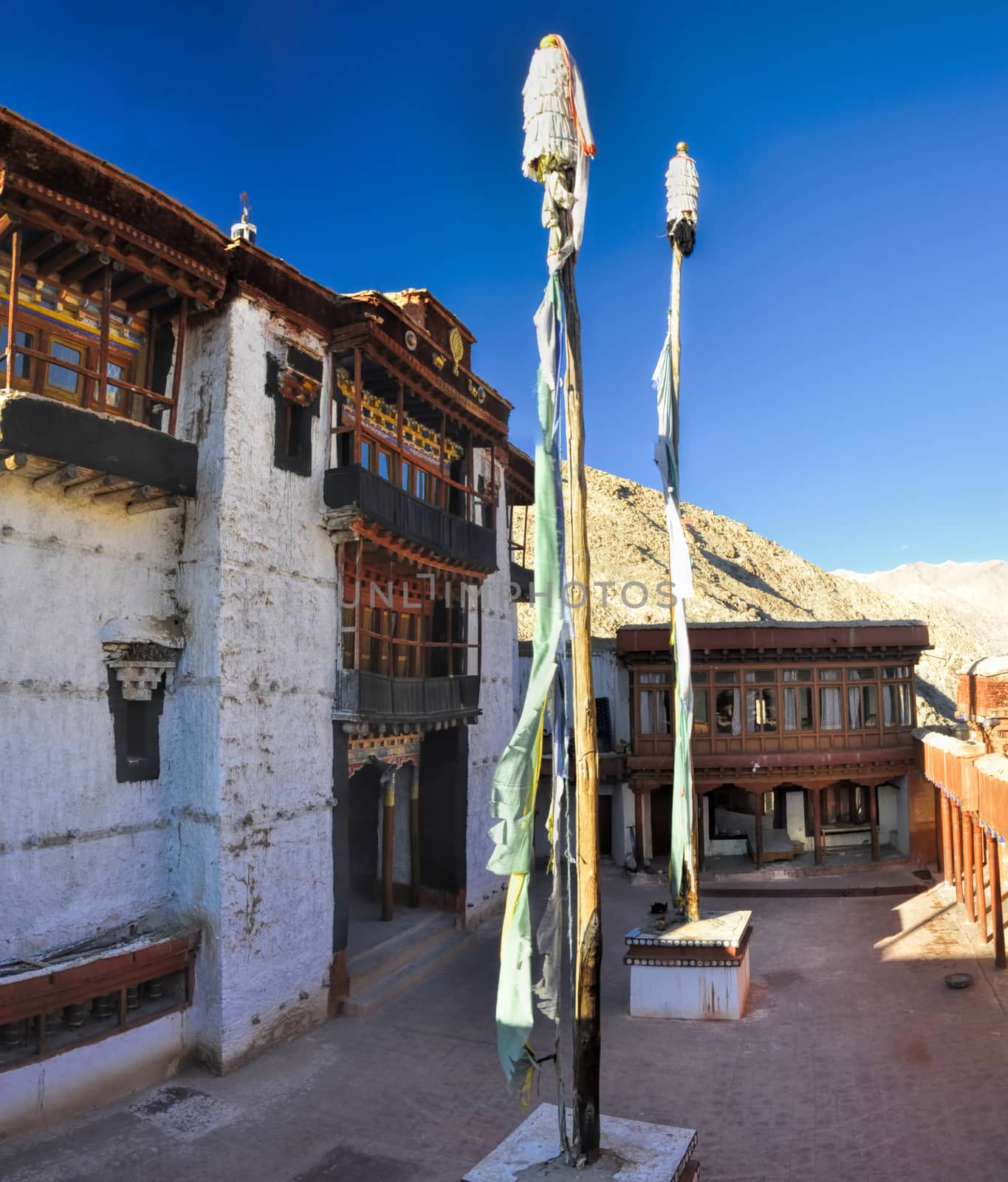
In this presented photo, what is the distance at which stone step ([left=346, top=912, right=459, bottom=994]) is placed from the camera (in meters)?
14.8

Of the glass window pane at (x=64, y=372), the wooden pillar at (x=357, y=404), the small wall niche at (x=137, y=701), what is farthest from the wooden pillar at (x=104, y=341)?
the wooden pillar at (x=357, y=404)

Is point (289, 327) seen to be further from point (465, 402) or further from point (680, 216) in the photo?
point (680, 216)

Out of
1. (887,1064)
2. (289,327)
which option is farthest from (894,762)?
(289,327)

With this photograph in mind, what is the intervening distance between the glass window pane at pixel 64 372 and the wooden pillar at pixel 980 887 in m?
15.8

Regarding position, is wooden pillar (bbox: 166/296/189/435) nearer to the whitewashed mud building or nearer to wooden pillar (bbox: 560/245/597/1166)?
the whitewashed mud building

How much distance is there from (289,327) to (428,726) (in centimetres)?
760

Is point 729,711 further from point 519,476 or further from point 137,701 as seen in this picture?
point 137,701

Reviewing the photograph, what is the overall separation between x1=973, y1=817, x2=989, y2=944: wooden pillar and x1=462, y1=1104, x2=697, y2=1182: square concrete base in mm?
11258

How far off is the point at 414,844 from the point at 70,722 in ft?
29.4

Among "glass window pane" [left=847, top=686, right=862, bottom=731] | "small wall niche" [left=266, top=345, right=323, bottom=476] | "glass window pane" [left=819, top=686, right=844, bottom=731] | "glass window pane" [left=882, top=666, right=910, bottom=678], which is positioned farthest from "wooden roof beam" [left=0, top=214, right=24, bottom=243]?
"glass window pane" [left=882, top=666, right=910, bottom=678]

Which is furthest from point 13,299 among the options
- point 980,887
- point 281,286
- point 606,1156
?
point 980,887

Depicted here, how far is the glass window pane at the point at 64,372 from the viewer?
11469 millimetres

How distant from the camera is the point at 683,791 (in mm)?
14586

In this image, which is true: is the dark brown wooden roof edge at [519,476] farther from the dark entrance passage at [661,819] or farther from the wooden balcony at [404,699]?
→ the dark entrance passage at [661,819]
